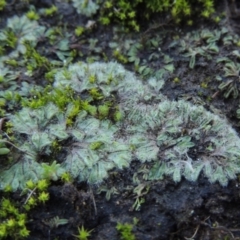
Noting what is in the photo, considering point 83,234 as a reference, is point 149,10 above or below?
above

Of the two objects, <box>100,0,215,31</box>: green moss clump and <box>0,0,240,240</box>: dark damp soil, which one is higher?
<box>100,0,215,31</box>: green moss clump

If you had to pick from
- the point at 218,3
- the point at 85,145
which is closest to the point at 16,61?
the point at 85,145

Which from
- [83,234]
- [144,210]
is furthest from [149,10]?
[83,234]

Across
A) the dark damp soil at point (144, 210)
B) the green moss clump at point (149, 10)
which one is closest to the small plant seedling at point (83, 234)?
the dark damp soil at point (144, 210)

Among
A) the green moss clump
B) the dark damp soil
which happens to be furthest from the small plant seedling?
the green moss clump

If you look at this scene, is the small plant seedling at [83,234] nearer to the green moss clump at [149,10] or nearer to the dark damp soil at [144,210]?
the dark damp soil at [144,210]

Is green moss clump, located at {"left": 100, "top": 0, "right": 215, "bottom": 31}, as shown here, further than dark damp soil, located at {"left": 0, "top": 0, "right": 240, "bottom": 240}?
Yes

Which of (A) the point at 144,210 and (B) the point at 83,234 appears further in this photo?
(A) the point at 144,210

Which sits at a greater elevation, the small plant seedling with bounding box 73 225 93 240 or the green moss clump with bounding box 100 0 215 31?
the green moss clump with bounding box 100 0 215 31

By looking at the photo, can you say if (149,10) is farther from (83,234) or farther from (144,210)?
(83,234)

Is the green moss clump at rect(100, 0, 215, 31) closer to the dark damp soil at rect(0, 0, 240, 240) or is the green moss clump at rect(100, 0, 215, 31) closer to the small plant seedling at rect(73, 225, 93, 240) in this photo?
the dark damp soil at rect(0, 0, 240, 240)

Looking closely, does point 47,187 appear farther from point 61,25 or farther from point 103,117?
point 61,25
